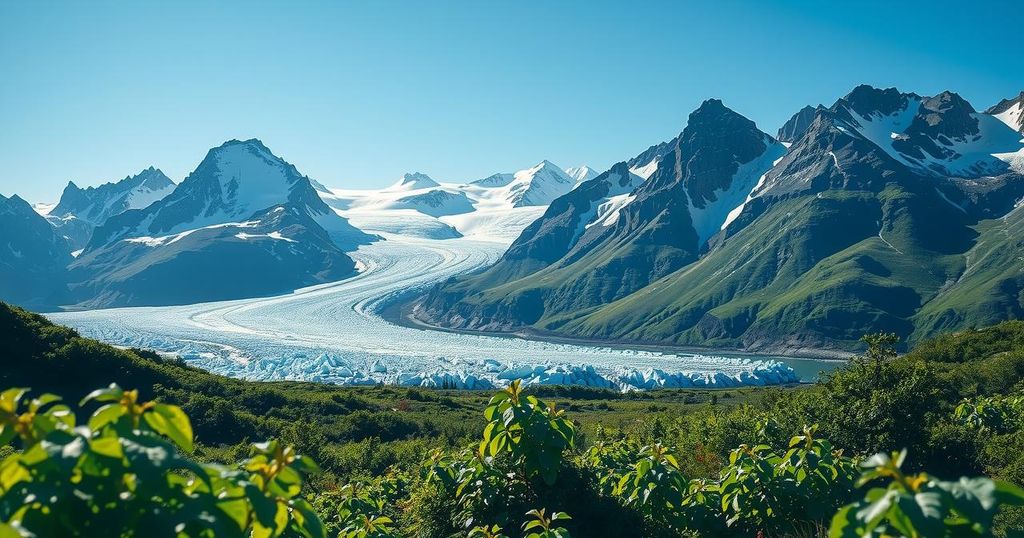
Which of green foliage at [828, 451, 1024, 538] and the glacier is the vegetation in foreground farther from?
the glacier

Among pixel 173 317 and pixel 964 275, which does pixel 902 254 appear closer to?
pixel 964 275

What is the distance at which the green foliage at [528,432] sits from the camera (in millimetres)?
8000

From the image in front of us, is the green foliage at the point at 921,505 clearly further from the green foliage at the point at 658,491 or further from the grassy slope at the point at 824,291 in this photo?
the grassy slope at the point at 824,291

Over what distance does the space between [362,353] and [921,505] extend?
11828 centimetres

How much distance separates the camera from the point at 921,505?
350 cm

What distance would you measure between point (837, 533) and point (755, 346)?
550ft

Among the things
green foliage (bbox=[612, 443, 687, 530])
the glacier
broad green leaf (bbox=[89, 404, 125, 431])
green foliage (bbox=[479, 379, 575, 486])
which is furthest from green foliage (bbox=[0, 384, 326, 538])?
the glacier

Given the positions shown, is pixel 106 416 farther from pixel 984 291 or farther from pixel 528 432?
pixel 984 291

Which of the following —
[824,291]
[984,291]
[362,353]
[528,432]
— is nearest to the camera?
[528,432]

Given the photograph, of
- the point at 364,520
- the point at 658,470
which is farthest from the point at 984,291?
the point at 364,520

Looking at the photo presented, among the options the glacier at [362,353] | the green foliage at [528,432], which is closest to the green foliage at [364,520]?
the green foliage at [528,432]

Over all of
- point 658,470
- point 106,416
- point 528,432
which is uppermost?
point 106,416

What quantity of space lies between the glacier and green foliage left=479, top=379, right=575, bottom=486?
292ft

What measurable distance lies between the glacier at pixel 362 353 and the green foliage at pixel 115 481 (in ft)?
307
